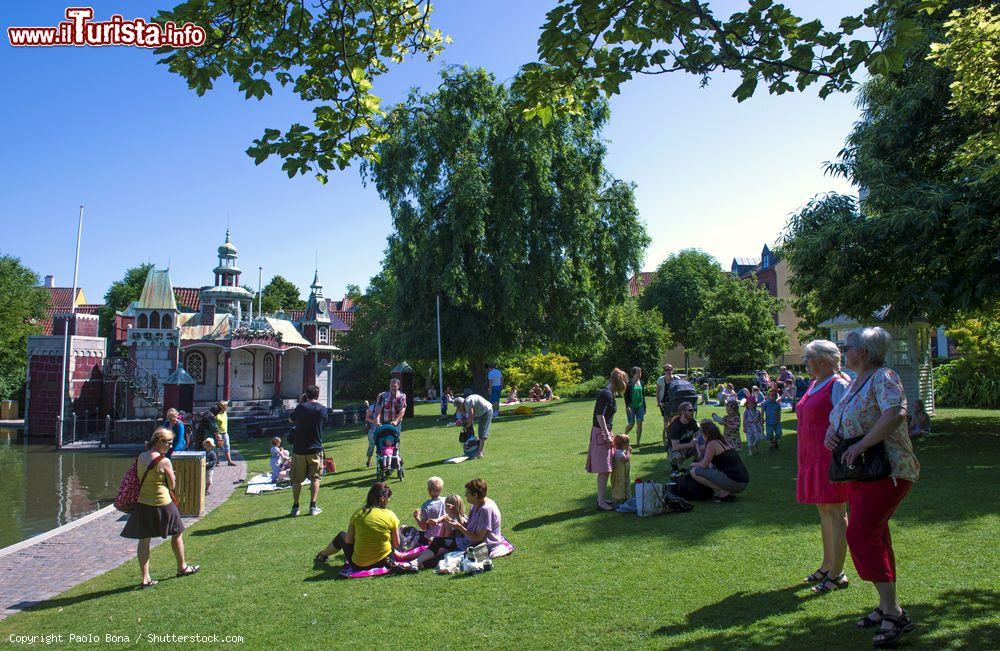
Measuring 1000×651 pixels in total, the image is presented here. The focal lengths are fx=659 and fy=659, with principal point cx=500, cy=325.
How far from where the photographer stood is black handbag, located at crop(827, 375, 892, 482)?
3986 mm

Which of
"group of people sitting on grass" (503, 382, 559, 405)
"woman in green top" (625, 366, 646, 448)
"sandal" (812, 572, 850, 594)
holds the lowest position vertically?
"sandal" (812, 572, 850, 594)

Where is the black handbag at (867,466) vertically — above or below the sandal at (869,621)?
above

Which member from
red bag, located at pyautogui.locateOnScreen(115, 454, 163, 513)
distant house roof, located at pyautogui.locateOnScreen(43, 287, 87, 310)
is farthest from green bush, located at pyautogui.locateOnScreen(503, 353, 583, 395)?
distant house roof, located at pyautogui.locateOnScreen(43, 287, 87, 310)

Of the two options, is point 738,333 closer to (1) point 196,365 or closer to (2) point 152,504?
(1) point 196,365

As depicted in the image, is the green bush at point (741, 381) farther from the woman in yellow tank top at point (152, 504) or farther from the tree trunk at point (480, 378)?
the woman in yellow tank top at point (152, 504)

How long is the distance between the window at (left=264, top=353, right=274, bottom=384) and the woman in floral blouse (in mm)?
33923

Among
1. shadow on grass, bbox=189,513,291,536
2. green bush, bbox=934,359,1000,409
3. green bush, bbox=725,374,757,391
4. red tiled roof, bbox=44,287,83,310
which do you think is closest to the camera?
shadow on grass, bbox=189,513,291,536

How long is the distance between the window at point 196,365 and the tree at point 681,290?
121ft

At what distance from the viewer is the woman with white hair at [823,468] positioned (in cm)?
493

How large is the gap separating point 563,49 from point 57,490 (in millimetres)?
16788

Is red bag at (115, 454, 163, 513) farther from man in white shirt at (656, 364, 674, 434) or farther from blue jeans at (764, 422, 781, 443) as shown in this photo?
blue jeans at (764, 422, 781, 443)

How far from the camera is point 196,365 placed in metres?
33.5

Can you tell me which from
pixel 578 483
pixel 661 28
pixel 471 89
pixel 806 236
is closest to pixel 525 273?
pixel 471 89

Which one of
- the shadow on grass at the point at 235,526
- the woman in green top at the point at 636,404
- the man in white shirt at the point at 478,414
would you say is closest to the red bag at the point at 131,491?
the shadow on grass at the point at 235,526
